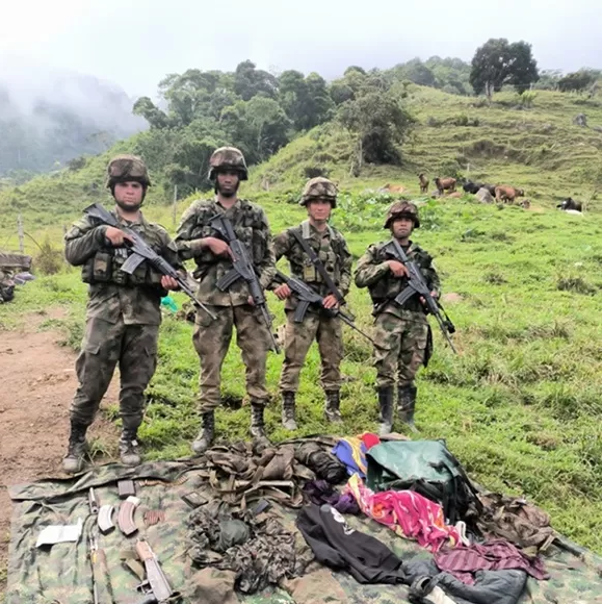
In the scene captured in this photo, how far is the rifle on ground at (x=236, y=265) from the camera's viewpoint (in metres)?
4.64

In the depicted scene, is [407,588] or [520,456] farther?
[520,456]

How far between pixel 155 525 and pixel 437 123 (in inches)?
1546

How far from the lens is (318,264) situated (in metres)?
5.19

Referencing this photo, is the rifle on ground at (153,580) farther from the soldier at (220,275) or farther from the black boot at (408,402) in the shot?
the black boot at (408,402)

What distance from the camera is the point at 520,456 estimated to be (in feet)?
16.4

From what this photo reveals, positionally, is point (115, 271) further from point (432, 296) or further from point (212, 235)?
point (432, 296)

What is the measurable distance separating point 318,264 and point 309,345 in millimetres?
781

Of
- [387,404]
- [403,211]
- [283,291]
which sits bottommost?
[387,404]

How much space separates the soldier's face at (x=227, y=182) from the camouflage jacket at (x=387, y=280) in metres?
1.54

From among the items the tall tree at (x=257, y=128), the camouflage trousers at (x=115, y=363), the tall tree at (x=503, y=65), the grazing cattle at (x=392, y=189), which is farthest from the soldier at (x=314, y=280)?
the tall tree at (x=503, y=65)

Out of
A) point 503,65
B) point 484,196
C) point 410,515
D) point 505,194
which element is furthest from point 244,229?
point 503,65

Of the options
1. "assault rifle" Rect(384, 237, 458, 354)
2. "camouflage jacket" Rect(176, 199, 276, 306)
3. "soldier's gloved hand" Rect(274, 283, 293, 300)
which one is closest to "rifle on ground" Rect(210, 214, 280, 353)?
"camouflage jacket" Rect(176, 199, 276, 306)

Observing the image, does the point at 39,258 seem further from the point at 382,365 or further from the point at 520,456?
the point at 520,456

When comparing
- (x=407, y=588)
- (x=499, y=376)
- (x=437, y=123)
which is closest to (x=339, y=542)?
(x=407, y=588)
